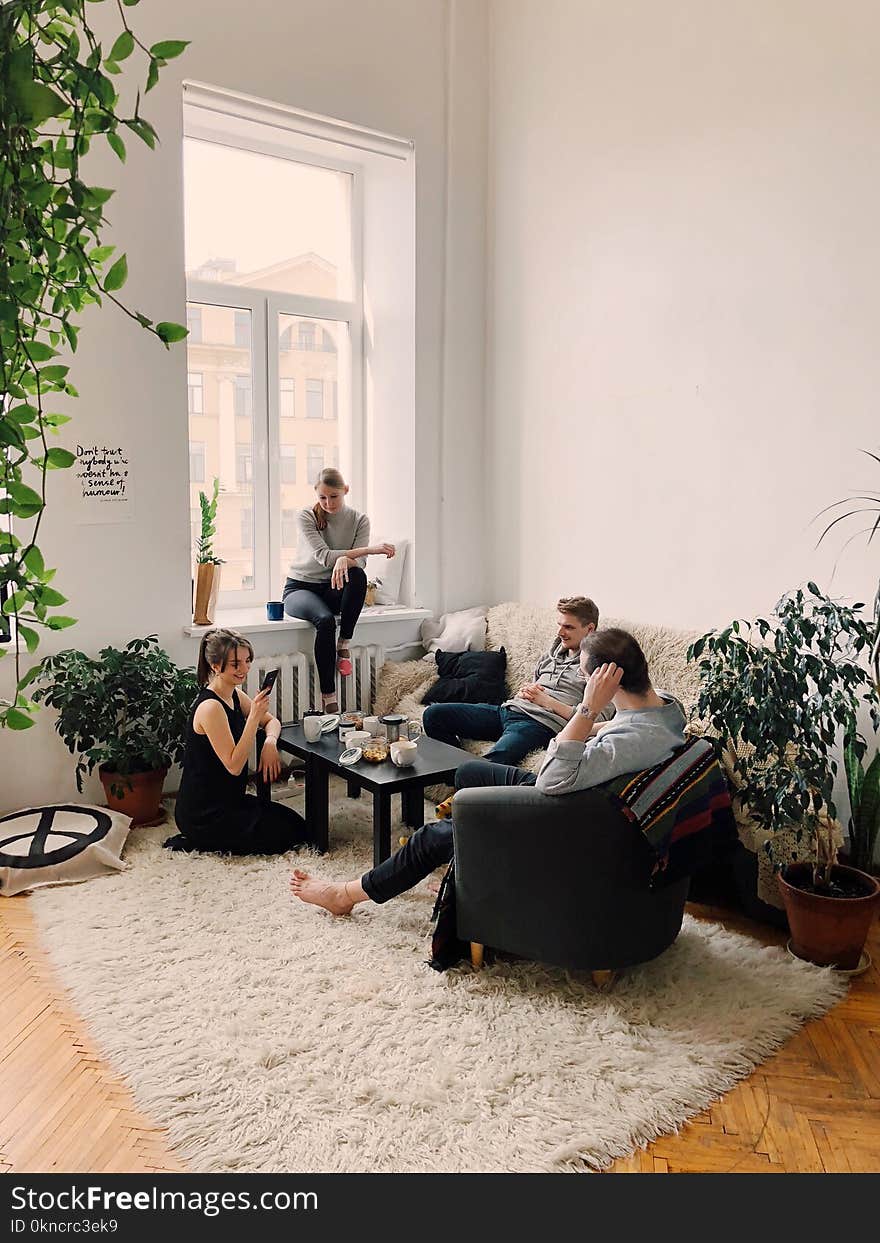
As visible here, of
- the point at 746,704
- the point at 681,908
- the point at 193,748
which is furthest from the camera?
the point at 193,748

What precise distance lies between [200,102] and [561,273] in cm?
186

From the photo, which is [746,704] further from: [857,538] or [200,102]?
[200,102]

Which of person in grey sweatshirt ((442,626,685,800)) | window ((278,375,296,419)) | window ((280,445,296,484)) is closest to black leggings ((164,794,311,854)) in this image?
person in grey sweatshirt ((442,626,685,800))

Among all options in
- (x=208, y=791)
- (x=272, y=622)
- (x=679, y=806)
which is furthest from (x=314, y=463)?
(x=679, y=806)

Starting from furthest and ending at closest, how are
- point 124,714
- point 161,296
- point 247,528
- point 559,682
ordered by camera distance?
point 247,528 < point 161,296 < point 124,714 < point 559,682

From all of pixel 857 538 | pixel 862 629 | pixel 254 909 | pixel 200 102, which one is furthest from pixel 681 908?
pixel 200 102

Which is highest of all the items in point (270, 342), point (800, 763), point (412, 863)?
point (270, 342)

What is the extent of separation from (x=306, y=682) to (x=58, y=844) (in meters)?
1.54

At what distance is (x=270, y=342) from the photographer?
17.0 feet

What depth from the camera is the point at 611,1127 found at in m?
2.23

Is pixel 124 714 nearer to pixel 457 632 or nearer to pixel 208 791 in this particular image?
pixel 208 791

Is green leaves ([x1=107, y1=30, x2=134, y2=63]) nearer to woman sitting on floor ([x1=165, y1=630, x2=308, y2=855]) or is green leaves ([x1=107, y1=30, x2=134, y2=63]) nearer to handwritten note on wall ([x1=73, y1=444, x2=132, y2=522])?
woman sitting on floor ([x1=165, y1=630, x2=308, y2=855])

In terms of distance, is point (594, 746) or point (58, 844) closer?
point (594, 746)
